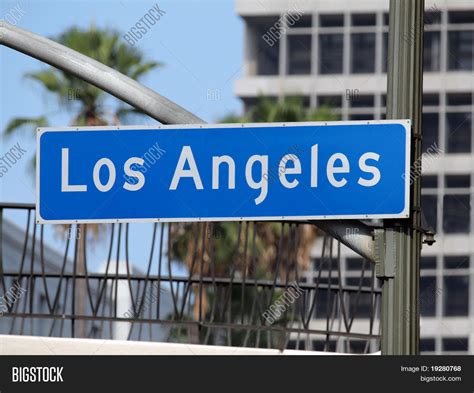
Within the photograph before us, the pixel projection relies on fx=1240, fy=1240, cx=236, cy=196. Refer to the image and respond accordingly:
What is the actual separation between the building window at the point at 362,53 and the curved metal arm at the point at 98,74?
77.4 meters

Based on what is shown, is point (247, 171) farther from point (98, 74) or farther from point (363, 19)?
point (363, 19)

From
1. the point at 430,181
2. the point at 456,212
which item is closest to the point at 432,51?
the point at 430,181

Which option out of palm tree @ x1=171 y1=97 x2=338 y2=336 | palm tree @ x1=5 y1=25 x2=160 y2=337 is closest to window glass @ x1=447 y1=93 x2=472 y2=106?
palm tree @ x1=171 y1=97 x2=338 y2=336

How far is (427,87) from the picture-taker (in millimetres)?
80938

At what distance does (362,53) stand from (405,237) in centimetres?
7864

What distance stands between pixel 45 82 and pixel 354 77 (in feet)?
169

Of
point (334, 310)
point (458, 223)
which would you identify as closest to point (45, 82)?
point (334, 310)

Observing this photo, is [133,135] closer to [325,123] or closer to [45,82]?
[325,123]

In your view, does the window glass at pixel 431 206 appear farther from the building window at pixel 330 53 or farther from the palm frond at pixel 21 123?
the palm frond at pixel 21 123

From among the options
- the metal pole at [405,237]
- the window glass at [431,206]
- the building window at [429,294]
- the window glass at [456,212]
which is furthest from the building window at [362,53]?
the metal pole at [405,237]

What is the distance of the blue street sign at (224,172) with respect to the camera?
5531mm

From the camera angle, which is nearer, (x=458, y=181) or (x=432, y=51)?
(x=458, y=181)

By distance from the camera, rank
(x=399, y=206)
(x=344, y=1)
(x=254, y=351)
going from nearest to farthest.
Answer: (x=399, y=206) → (x=254, y=351) → (x=344, y=1)
